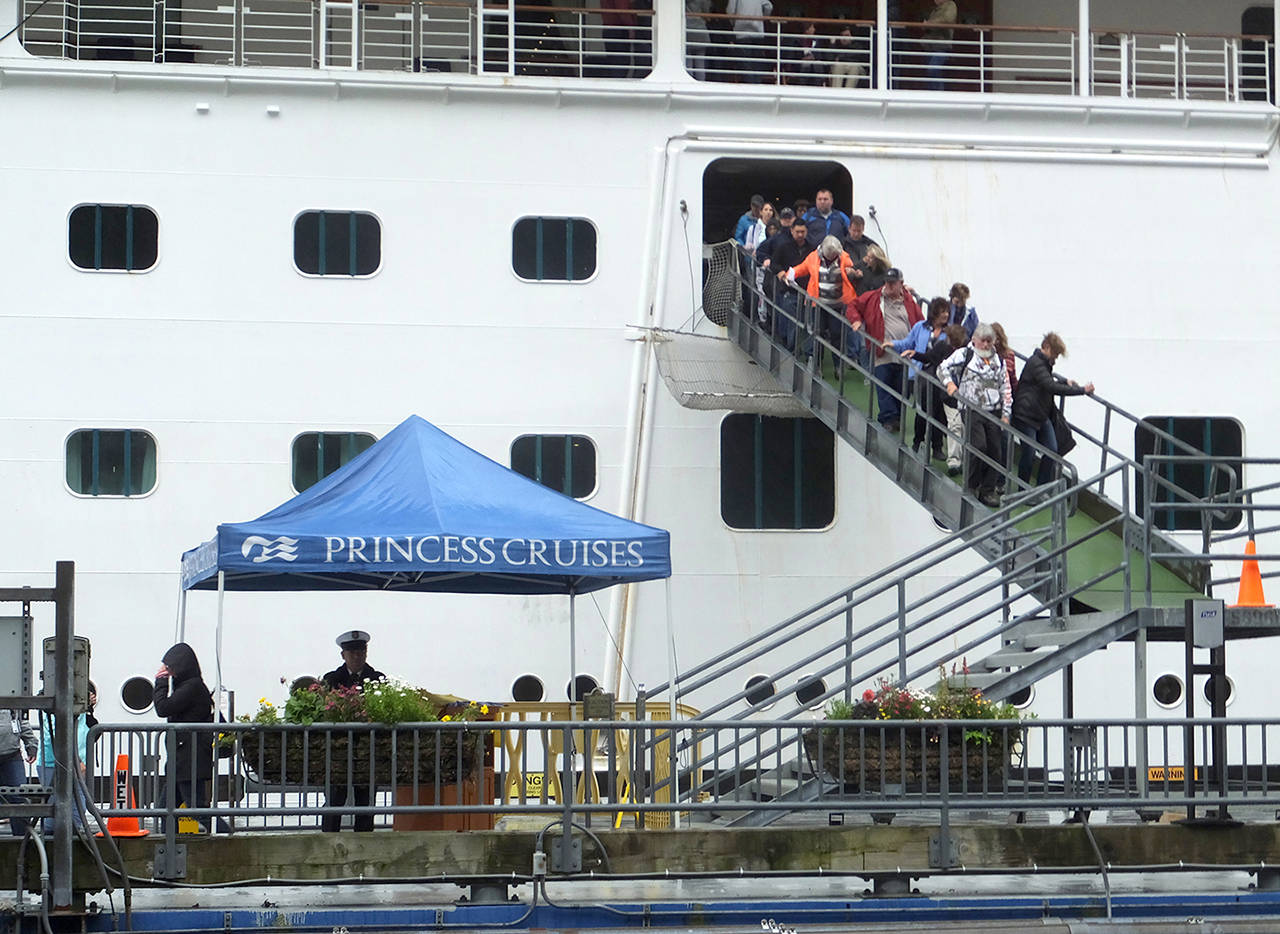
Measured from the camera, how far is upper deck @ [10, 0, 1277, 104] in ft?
63.1

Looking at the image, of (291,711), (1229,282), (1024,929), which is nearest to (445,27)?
(1229,282)

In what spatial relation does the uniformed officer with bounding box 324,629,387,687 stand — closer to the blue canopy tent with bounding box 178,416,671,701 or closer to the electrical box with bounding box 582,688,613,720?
the blue canopy tent with bounding box 178,416,671,701

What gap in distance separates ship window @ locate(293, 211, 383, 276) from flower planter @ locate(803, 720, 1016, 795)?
8.55m

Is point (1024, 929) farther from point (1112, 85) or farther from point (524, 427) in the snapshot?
point (1112, 85)

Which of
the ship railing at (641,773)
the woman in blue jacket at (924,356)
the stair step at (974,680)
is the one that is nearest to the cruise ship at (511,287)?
the woman in blue jacket at (924,356)

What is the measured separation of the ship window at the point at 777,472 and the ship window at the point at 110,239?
6117 millimetres

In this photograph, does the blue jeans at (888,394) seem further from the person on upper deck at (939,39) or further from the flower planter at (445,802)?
the flower planter at (445,802)

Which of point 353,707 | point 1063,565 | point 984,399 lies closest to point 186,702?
point 353,707

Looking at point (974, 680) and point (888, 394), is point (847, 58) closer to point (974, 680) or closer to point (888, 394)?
point (888, 394)

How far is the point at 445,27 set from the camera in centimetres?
2019

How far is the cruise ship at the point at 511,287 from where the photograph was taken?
17.8 metres

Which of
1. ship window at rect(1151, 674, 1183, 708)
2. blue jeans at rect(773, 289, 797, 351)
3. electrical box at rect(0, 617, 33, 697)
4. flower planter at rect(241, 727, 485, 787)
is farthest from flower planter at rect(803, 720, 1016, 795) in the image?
ship window at rect(1151, 674, 1183, 708)

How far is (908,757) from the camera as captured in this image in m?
11.9

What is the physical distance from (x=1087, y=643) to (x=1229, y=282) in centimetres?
786
